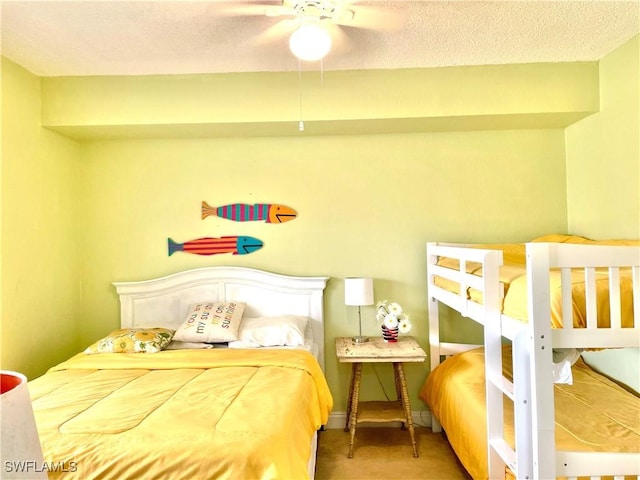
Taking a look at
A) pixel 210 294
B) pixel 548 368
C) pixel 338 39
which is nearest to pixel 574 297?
pixel 548 368

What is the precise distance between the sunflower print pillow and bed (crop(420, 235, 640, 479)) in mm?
1873

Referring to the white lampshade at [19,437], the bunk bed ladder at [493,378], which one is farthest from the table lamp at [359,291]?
the white lampshade at [19,437]

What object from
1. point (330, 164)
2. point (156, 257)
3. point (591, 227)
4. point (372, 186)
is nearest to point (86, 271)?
point (156, 257)

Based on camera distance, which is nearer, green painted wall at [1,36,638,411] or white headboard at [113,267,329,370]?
green painted wall at [1,36,638,411]

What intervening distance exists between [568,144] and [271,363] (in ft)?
8.91

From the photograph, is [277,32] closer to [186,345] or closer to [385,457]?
[186,345]

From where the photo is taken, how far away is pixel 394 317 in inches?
120

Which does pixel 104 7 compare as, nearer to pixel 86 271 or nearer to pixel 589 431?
pixel 86 271

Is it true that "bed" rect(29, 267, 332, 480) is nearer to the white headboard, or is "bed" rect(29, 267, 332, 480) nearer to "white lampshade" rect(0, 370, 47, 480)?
the white headboard

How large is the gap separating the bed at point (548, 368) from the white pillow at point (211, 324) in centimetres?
146

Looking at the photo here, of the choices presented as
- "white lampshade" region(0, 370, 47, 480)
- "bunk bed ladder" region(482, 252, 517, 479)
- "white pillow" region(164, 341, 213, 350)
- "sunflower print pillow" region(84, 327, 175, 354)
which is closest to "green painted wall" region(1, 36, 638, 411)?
"sunflower print pillow" region(84, 327, 175, 354)

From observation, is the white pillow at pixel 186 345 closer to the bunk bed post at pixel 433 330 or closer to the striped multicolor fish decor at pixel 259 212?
the striped multicolor fish decor at pixel 259 212

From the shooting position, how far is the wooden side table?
2.78 meters

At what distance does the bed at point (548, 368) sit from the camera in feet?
4.77
